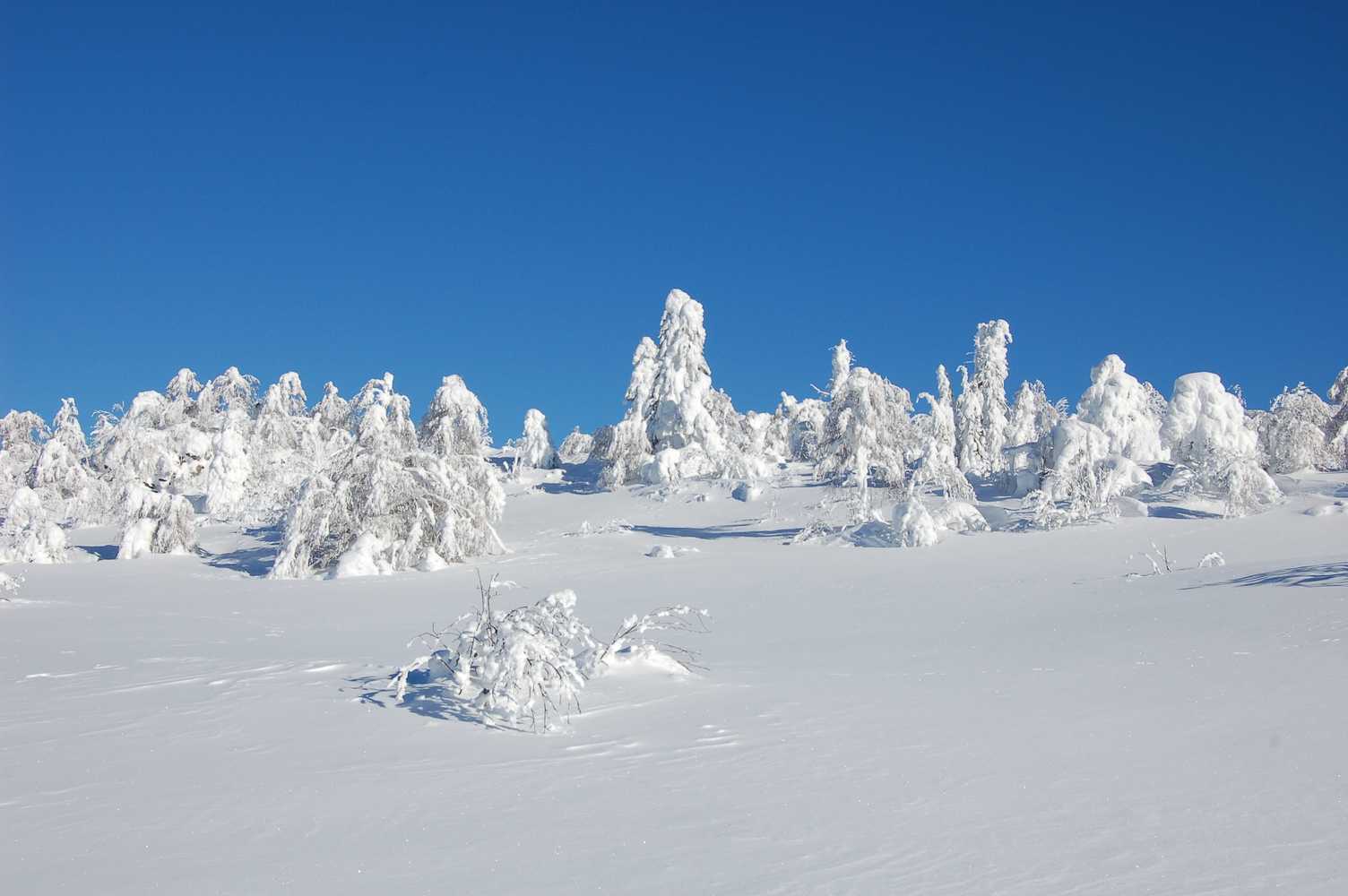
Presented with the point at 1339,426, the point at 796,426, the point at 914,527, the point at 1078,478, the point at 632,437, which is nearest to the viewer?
the point at 914,527

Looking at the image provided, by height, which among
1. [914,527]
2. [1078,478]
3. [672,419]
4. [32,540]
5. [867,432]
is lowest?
[914,527]

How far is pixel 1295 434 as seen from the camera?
26.3 meters

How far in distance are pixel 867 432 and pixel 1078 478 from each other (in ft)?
18.0

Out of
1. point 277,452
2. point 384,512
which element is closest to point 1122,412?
point 384,512

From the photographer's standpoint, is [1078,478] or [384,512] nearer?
[384,512]

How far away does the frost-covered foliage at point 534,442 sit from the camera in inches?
1741

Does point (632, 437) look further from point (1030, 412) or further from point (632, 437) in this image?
point (1030, 412)

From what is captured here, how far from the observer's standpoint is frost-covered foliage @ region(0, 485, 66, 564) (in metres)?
21.6

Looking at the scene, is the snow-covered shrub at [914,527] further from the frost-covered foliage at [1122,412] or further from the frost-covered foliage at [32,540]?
the frost-covered foliage at [32,540]

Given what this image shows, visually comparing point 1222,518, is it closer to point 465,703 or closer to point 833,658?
point 833,658

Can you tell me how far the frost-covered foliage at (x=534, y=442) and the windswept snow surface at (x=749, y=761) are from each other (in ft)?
104

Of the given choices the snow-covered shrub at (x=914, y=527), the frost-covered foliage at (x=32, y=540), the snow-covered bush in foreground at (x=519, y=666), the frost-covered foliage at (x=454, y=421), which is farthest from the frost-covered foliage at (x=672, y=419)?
the snow-covered bush in foreground at (x=519, y=666)

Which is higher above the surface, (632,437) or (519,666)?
(632,437)

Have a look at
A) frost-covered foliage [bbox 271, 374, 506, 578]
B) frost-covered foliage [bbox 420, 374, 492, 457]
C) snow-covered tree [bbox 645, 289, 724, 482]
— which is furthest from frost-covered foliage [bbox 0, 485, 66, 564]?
snow-covered tree [bbox 645, 289, 724, 482]
